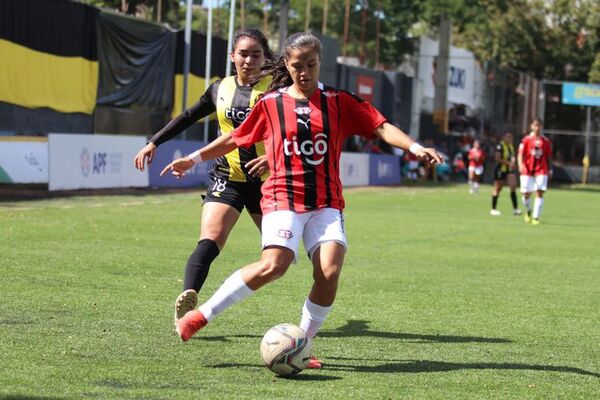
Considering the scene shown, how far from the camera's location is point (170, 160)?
1212 inches

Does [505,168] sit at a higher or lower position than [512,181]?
higher

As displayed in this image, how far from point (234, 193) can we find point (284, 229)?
1529mm

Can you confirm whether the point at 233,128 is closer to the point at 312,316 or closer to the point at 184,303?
the point at 184,303

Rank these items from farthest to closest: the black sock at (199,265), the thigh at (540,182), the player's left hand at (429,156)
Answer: the thigh at (540,182), the black sock at (199,265), the player's left hand at (429,156)

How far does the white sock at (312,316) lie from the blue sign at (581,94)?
5777 centimetres

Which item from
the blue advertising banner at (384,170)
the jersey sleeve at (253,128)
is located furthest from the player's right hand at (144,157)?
the blue advertising banner at (384,170)

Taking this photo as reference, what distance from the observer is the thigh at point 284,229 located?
686 cm

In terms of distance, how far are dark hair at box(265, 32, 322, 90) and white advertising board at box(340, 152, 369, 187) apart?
32.5 m

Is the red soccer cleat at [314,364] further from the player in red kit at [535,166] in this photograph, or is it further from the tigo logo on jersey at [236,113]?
the player in red kit at [535,166]

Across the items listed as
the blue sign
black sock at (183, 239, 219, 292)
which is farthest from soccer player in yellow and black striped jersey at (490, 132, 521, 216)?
the blue sign

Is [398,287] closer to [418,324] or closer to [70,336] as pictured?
[418,324]

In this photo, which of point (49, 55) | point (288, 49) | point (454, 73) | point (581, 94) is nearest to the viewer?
point (288, 49)

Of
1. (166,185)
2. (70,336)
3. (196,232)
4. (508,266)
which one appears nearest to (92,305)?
(70,336)

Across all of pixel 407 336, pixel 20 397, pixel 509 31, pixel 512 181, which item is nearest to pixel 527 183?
pixel 512 181
